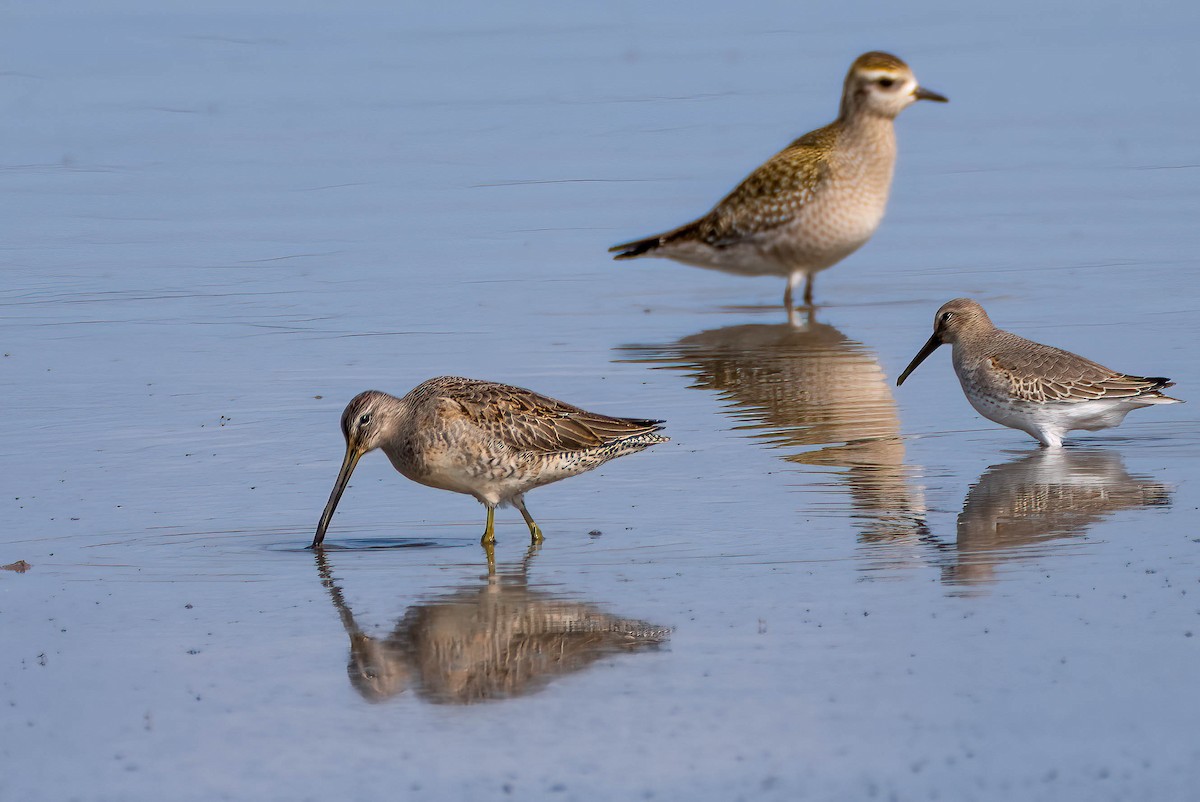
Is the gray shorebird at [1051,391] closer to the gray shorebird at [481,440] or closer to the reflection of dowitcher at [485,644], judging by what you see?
the gray shorebird at [481,440]

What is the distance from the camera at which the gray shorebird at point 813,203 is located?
15.4 metres

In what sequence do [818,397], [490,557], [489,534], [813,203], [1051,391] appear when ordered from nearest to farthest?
[490,557] < [489,534] < [1051,391] < [818,397] < [813,203]

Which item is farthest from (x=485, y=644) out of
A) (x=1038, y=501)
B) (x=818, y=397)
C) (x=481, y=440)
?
(x=818, y=397)

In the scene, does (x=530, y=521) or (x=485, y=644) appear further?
(x=530, y=521)

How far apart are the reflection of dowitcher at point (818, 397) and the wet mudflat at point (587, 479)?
0.14 ft

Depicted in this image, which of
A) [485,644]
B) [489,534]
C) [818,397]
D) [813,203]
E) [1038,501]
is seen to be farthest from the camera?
[813,203]

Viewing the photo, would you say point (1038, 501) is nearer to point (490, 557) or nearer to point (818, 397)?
point (490, 557)

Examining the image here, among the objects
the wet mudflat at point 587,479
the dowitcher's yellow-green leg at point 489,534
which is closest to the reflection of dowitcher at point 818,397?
the wet mudflat at point 587,479

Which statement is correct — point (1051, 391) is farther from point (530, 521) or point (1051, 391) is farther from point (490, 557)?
point (490, 557)

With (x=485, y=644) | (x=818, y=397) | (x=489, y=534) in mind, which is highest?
(x=818, y=397)

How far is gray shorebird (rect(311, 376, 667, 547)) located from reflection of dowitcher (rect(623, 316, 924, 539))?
125 cm

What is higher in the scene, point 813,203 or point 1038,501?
point 813,203

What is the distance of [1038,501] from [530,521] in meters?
2.34

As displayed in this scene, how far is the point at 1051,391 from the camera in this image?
35.1ft
